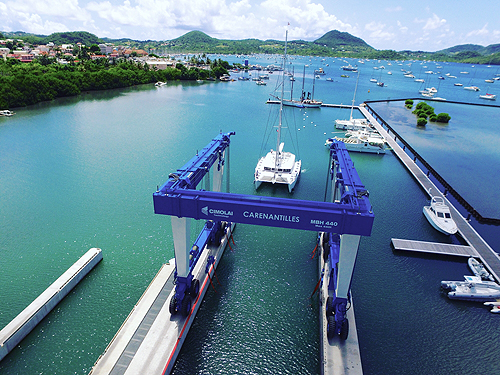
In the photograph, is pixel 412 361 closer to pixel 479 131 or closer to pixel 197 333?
pixel 197 333

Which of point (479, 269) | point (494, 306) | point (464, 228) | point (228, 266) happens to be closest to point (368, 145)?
point (464, 228)

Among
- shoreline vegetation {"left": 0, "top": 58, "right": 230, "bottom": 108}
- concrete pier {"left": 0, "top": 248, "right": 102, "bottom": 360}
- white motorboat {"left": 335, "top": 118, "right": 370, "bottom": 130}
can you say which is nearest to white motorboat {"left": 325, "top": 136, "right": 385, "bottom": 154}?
white motorboat {"left": 335, "top": 118, "right": 370, "bottom": 130}

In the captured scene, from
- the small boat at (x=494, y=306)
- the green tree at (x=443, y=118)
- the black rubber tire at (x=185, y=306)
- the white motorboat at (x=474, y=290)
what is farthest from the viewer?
the green tree at (x=443, y=118)

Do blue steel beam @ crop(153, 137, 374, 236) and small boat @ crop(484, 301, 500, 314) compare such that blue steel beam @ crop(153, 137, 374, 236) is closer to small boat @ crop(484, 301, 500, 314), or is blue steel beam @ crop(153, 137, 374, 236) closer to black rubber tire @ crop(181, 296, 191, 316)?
black rubber tire @ crop(181, 296, 191, 316)

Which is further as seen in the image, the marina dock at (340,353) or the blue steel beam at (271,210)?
the marina dock at (340,353)

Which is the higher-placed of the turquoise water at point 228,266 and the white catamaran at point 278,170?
the white catamaran at point 278,170

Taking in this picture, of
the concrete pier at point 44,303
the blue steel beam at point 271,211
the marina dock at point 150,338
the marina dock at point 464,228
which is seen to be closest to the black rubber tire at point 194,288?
the marina dock at point 150,338

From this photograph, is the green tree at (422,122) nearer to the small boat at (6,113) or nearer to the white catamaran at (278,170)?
the white catamaran at (278,170)
